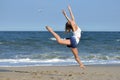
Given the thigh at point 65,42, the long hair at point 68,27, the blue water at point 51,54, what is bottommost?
the blue water at point 51,54

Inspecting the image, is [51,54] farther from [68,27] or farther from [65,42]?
[65,42]

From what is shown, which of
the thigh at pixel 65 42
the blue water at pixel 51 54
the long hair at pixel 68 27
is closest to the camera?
the thigh at pixel 65 42

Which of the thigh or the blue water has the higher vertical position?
the thigh

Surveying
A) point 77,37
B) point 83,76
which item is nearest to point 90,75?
point 83,76

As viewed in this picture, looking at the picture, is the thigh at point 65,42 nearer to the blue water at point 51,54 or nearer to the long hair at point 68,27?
the long hair at point 68,27

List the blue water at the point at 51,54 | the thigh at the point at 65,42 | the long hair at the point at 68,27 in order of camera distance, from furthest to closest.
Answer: the blue water at the point at 51,54
the long hair at the point at 68,27
the thigh at the point at 65,42

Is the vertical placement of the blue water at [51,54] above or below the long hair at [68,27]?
below

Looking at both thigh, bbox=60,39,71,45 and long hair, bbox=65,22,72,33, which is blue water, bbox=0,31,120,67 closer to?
long hair, bbox=65,22,72,33

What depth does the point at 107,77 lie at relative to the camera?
15195mm

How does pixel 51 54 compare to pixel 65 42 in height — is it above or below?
below

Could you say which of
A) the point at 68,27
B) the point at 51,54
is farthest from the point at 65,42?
the point at 51,54

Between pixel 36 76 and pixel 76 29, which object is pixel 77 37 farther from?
pixel 36 76

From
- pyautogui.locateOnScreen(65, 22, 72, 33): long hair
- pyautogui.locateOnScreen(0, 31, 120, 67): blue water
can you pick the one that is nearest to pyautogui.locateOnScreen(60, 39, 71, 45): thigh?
pyautogui.locateOnScreen(65, 22, 72, 33): long hair

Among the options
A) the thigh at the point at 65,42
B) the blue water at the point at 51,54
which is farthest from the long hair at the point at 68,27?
the blue water at the point at 51,54
